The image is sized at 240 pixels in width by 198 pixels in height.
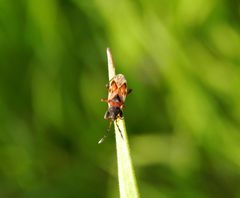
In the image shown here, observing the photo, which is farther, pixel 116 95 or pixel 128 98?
pixel 128 98

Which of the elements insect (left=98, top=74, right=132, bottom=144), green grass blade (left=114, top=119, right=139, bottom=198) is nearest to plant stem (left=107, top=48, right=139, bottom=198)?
green grass blade (left=114, top=119, right=139, bottom=198)

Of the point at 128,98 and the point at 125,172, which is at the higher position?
the point at 128,98

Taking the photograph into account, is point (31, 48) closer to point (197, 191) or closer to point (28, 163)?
point (28, 163)

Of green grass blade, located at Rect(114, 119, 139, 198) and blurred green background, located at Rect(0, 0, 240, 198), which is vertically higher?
blurred green background, located at Rect(0, 0, 240, 198)

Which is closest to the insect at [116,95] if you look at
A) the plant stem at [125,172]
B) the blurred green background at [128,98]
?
the blurred green background at [128,98]

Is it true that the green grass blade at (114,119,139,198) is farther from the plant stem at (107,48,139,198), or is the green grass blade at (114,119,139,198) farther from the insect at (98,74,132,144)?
the insect at (98,74,132,144)

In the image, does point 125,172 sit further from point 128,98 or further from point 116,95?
point 128,98

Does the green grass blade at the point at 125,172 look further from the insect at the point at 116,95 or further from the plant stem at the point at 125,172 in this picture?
the insect at the point at 116,95

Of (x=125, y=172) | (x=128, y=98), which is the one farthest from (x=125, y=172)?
(x=128, y=98)

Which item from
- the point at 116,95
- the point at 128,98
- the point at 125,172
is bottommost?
the point at 125,172
